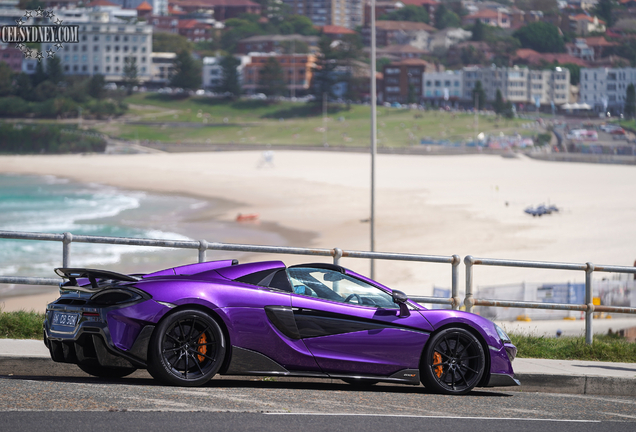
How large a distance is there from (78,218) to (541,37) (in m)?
109

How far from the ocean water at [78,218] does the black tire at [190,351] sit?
1981 centimetres

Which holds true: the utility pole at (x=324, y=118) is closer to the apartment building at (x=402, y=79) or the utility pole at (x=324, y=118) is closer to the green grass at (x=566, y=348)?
the apartment building at (x=402, y=79)

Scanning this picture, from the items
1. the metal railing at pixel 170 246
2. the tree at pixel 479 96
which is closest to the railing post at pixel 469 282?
the metal railing at pixel 170 246

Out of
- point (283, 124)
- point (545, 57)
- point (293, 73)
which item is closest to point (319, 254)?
point (283, 124)

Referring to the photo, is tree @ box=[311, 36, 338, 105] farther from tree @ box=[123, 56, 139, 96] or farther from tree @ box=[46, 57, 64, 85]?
tree @ box=[46, 57, 64, 85]

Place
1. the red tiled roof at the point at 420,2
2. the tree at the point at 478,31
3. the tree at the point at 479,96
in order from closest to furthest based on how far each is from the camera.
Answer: the tree at the point at 479,96, the tree at the point at 478,31, the red tiled roof at the point at 420,2

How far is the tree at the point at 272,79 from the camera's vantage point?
470 feet

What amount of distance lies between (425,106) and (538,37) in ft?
76.6

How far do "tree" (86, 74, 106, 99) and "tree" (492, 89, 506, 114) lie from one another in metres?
67.0

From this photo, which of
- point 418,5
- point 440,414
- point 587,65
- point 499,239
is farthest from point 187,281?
point 418,5

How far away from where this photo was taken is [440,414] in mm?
6133

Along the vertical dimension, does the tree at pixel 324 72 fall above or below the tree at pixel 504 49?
below


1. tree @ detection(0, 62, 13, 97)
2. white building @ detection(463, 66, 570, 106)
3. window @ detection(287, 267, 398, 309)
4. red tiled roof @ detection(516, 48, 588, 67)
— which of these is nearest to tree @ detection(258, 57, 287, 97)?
white building @ detection(463, 66, 570, 106)

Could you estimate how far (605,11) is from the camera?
120062mm
